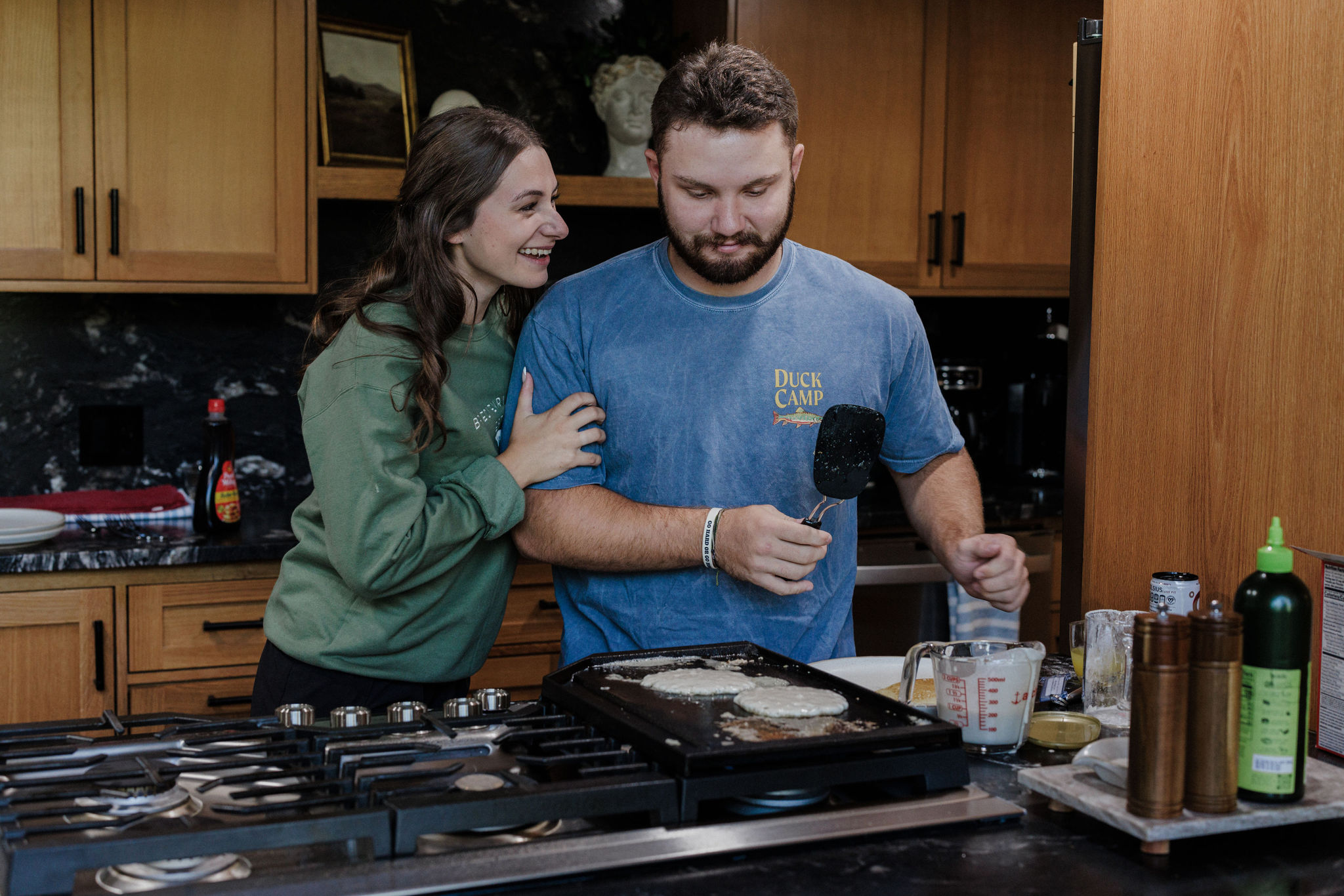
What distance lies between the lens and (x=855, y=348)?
1.82 meters

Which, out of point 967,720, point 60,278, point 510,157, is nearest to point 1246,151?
point 967,720

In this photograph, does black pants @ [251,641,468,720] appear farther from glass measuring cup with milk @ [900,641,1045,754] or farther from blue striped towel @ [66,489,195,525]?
blue striped towel @ [66,489,195,525]

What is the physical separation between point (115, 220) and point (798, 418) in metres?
1.78

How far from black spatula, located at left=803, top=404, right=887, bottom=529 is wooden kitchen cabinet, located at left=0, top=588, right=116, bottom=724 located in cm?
168

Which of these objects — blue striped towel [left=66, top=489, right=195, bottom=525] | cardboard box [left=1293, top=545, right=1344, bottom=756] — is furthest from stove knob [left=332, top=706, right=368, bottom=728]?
blue striped towel [left=66, top=489, right=195, bottom=525]

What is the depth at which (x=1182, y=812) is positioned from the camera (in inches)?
40.0

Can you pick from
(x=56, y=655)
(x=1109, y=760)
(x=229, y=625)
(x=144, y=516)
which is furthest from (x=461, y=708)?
(x=144, y=516)

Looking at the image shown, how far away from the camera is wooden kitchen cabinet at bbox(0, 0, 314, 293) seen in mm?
2660

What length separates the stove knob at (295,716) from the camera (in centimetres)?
124

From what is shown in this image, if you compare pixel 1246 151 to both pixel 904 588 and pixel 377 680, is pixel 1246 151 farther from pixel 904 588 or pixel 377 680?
pixel 904 588

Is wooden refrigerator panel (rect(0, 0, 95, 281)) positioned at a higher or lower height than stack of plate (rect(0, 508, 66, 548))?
higher

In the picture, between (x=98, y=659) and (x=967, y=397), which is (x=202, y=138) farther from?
(x=967, y=397)

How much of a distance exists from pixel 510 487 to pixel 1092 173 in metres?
1.20

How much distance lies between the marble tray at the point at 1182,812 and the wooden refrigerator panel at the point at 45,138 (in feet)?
7.93
